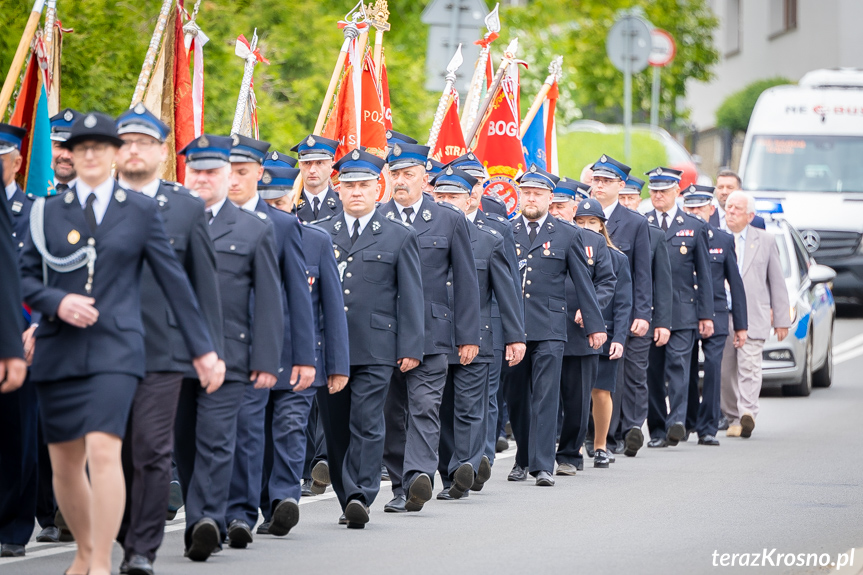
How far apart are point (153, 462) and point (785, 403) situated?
38.2 ft

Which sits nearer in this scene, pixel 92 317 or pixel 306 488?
pixel 92 317

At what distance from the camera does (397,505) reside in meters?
10.2

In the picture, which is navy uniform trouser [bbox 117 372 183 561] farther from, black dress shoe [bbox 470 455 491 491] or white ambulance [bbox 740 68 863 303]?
white ambulance [bbox 740 68 863 303]

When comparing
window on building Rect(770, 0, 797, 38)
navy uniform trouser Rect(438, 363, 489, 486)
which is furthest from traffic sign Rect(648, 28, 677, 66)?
navy uniform trouser Rect(438, 363, 489, 486)

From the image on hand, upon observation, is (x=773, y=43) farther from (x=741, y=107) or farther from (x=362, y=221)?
(x=362, y=221)

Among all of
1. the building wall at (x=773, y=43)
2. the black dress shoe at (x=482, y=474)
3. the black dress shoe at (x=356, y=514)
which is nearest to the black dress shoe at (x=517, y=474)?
the black dress shoe at (x=482, y=474)

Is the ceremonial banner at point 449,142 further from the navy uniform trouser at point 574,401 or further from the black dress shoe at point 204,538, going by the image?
the black dress shoe at point 204,538

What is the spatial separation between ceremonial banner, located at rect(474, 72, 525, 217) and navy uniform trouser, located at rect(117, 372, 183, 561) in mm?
8605

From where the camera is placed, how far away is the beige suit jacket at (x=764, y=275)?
15766 mm

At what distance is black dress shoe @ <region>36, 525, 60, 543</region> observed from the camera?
8.87 meters

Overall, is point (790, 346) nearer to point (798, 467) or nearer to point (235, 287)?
point (798, 467)

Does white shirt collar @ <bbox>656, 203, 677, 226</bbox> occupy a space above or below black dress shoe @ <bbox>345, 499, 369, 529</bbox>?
above

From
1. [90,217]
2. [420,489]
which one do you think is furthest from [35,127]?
[90,217]

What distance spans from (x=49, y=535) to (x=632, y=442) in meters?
5.94
